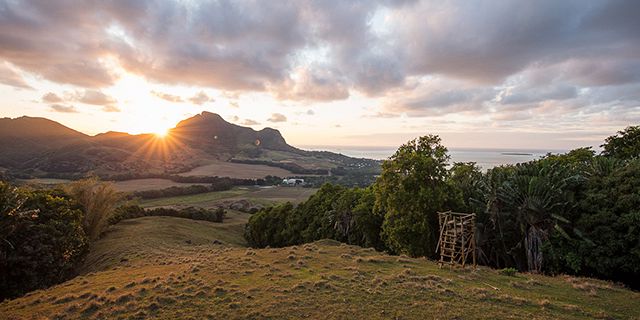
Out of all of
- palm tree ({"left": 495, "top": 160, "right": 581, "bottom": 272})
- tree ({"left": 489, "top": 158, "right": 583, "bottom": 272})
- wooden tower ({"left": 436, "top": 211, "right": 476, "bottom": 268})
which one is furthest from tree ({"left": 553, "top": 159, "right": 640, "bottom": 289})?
wooden tower ({"left": 436, "top": 211, "right": 476, "bottom": 268})

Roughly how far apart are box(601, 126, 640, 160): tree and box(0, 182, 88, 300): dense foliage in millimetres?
58013

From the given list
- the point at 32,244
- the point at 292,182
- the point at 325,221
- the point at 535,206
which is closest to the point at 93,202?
the point at 32,244

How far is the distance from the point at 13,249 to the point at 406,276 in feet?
94.9

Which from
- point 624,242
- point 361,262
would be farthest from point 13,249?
point 624,242

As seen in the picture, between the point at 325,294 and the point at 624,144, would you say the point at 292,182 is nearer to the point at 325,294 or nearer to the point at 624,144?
the point at 624,144

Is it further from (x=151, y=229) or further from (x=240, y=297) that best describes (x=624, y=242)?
(x=151, y=229)

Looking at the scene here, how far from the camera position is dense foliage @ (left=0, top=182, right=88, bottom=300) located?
25312 mm

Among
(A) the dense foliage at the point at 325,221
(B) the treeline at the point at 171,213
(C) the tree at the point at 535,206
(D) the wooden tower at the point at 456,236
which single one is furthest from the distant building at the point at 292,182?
(D) the wooden tower at the point at 456,236

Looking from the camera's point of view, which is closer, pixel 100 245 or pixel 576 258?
pixel 576 258

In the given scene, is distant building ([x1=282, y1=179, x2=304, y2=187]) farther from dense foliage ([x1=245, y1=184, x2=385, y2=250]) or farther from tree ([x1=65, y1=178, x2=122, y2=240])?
tree ([x1=65, y1=178, x2=122, y2=240])

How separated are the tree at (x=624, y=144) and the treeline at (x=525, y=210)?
2.07 feet

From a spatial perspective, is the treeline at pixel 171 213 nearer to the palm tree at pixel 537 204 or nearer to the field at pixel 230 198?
the field at pixel 230 198

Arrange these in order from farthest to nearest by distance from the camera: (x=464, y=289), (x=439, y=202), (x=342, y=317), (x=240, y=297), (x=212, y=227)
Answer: (x=212, y=227) < (x=439, y=202) < (x=464, y=289) < (x=240, y=297) < (x=342, y=317)

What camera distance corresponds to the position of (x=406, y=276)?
1880 centimetres
